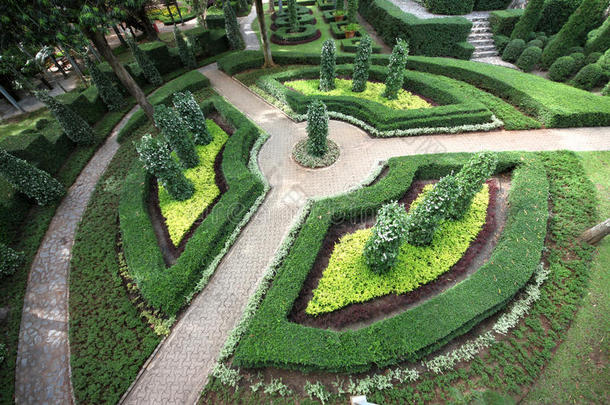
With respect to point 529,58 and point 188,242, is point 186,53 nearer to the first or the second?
point 188,242

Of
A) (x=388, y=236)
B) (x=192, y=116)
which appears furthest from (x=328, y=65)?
(x=388, y=236)

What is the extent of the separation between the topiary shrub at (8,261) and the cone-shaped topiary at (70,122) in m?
7.47

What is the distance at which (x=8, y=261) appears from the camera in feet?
32.8

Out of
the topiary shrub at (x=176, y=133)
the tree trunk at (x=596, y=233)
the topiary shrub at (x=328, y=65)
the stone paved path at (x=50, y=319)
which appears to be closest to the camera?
the stone paved path at (x=50, y=319)

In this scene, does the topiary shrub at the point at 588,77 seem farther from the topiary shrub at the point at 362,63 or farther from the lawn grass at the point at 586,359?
the lawn grass at the point at 586,359

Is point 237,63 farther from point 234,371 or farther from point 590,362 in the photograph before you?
point 590,362

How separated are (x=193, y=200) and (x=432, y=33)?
71.2 ft

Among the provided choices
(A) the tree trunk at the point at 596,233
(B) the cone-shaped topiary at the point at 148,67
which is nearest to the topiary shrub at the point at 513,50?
(A) the tree trunk at the point at 596,233

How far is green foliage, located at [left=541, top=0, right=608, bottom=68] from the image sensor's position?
16016mm

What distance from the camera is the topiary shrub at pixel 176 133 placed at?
36.7ft

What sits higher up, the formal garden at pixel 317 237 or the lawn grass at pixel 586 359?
the formal garden at pixel 317 237

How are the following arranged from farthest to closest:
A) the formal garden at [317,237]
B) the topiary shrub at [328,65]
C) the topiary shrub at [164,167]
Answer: the topiary shrub at [328,65] < the topiary shrub at [164,167] < the formal garden at [317,237]

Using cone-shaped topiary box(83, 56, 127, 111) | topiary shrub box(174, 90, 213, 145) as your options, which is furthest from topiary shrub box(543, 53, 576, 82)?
cone-shaped topiary box(83, 56, 127, 111)

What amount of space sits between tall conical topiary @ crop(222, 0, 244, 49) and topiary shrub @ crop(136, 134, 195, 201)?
737 inches
